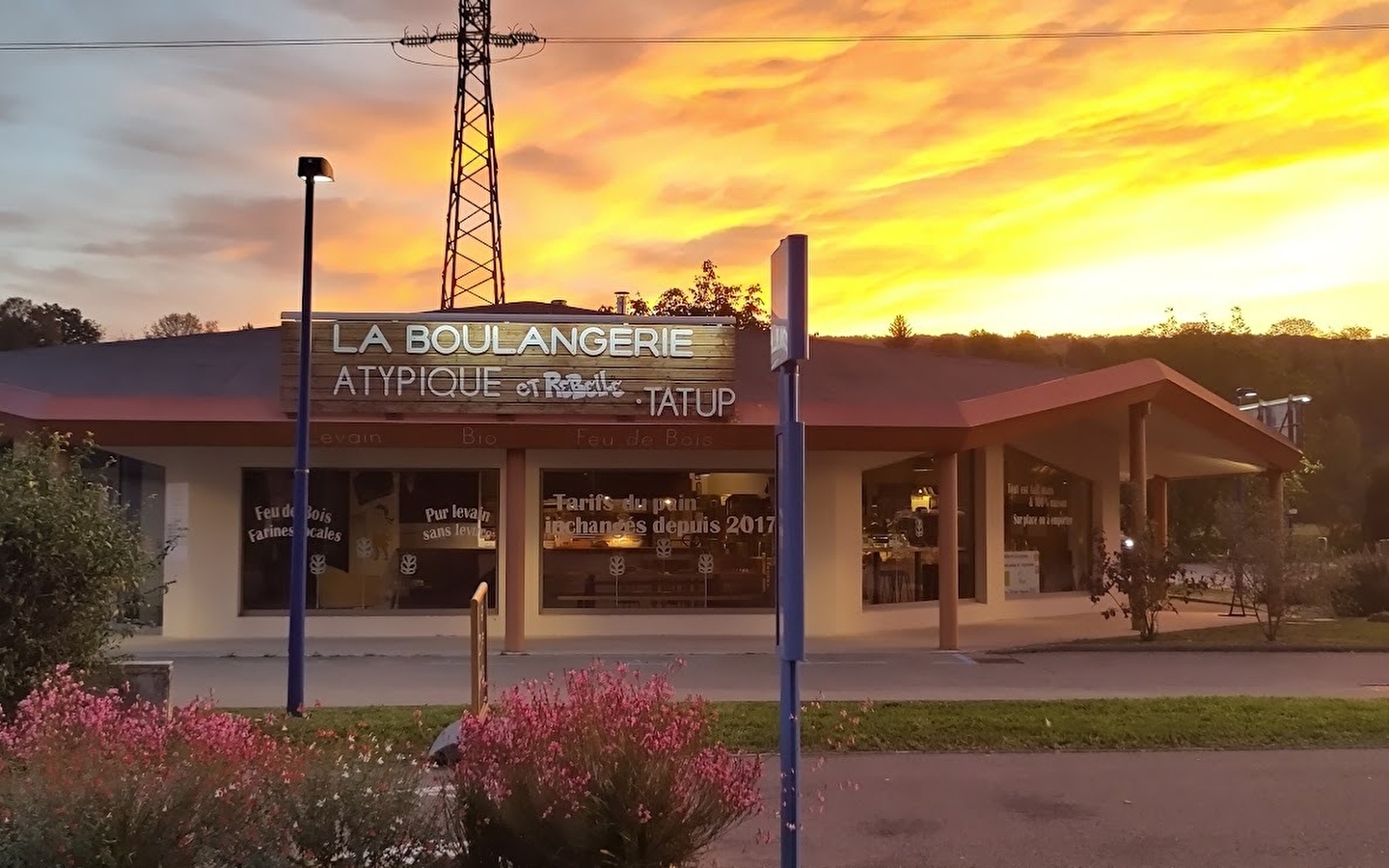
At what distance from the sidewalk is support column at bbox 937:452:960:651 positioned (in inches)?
13.0

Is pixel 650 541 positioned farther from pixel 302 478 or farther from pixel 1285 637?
pixel 1285 637

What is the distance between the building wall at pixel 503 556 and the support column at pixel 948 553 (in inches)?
91.1

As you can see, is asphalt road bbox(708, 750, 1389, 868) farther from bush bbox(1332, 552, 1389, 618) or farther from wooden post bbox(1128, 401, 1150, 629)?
bush bbox(1332, 552, 1389, 618)

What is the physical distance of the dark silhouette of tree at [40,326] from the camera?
4975 centimetres

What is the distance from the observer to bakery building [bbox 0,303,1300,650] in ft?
48.0

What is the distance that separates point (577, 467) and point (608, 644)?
2.92m

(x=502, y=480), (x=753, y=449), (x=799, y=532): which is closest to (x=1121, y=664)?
(x=753, y=449)

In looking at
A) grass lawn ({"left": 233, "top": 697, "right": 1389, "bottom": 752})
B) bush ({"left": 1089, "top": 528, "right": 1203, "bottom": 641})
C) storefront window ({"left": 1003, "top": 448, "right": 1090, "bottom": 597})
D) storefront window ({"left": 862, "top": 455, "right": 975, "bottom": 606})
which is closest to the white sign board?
storefront window ({"left": 1003, "top": 448, "right": 1090, "bottom": 597})

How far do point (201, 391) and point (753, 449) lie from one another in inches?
321

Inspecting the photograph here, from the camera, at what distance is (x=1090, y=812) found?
24.0ft

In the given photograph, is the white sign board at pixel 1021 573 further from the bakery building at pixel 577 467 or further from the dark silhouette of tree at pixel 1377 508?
the dark silhouette of tree at pixel 1377 508

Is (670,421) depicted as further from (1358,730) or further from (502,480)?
(1358,730)

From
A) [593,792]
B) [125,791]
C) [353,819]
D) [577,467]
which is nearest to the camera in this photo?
[125,791]

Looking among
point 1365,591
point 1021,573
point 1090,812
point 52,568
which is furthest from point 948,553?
point 52,568
